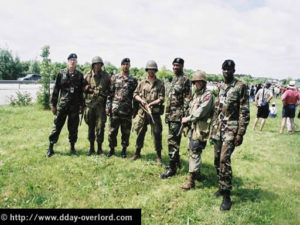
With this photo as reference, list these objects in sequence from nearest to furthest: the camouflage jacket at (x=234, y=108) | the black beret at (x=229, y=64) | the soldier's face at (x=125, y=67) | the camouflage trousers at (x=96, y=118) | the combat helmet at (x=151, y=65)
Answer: the camouflage jacket at (x=234, y=108)
the black beret at (x=229, y=64)
the combat helmet at (x=151, y=65)
the soldier's face at (x=125, y=67)
the camouflage trousers at (x=96, y=118)

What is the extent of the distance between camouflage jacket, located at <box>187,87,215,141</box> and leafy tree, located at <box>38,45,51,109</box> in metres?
10.9

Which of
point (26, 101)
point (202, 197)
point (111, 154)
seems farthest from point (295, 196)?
point (26, 101)

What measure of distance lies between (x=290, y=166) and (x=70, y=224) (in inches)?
237

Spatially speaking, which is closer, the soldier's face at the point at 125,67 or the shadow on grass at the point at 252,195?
the shadow on grass at the point at 252,195

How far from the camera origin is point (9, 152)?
22.4 feet

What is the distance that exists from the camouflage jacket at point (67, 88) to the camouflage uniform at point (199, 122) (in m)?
3.14

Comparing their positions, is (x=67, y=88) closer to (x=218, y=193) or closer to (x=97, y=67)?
(x=97, y=67)

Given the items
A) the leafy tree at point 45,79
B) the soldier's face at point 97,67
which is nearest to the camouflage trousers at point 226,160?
the soldier's face at point 97,67

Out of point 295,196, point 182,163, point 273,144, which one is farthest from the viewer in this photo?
point 273,144

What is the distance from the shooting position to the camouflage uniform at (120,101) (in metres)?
6.42

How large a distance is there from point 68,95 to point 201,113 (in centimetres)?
350

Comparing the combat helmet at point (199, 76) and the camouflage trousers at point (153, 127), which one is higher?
the combat helmet at point (199, 76)

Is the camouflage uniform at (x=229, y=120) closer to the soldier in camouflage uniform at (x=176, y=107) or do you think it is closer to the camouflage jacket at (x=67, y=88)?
the soldier in camouflage uniform at (x=176, y=107)

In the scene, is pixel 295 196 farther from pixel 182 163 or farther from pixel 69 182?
pixel 69 182
